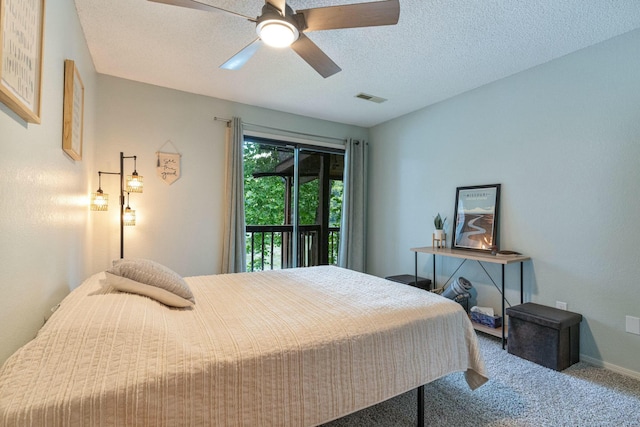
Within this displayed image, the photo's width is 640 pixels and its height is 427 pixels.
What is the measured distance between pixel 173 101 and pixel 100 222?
1.54 metres

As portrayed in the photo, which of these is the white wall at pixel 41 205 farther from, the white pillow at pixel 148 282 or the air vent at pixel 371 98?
the air vent at pixel 371 98

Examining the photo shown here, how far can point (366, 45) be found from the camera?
8.30 ft

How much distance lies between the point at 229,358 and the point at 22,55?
1369 mm

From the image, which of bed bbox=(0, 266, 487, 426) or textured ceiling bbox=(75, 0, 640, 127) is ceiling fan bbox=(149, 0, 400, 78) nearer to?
textured ceiling bbox=(75, 0, 640, 127)

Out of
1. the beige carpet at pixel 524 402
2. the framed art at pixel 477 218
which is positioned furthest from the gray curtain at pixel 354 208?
the beige carpet at pixel 524 402

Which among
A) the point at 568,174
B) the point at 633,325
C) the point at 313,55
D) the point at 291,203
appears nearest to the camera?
the point at 313,55

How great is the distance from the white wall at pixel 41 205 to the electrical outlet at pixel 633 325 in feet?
12.0

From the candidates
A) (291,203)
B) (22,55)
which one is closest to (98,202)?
(22,55)

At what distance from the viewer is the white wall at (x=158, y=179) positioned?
3.19 m

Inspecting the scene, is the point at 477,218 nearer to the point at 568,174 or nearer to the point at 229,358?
the point at 568,174

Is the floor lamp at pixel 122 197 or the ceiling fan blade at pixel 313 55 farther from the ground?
the ceiling fan blade at pixel 313 55

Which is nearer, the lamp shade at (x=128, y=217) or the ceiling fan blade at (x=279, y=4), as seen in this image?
the ceiling fan blade at (x=279, y=4)

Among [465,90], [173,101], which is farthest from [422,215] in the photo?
[173,101]

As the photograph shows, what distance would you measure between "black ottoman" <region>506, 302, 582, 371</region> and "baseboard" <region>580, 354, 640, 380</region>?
58mm
